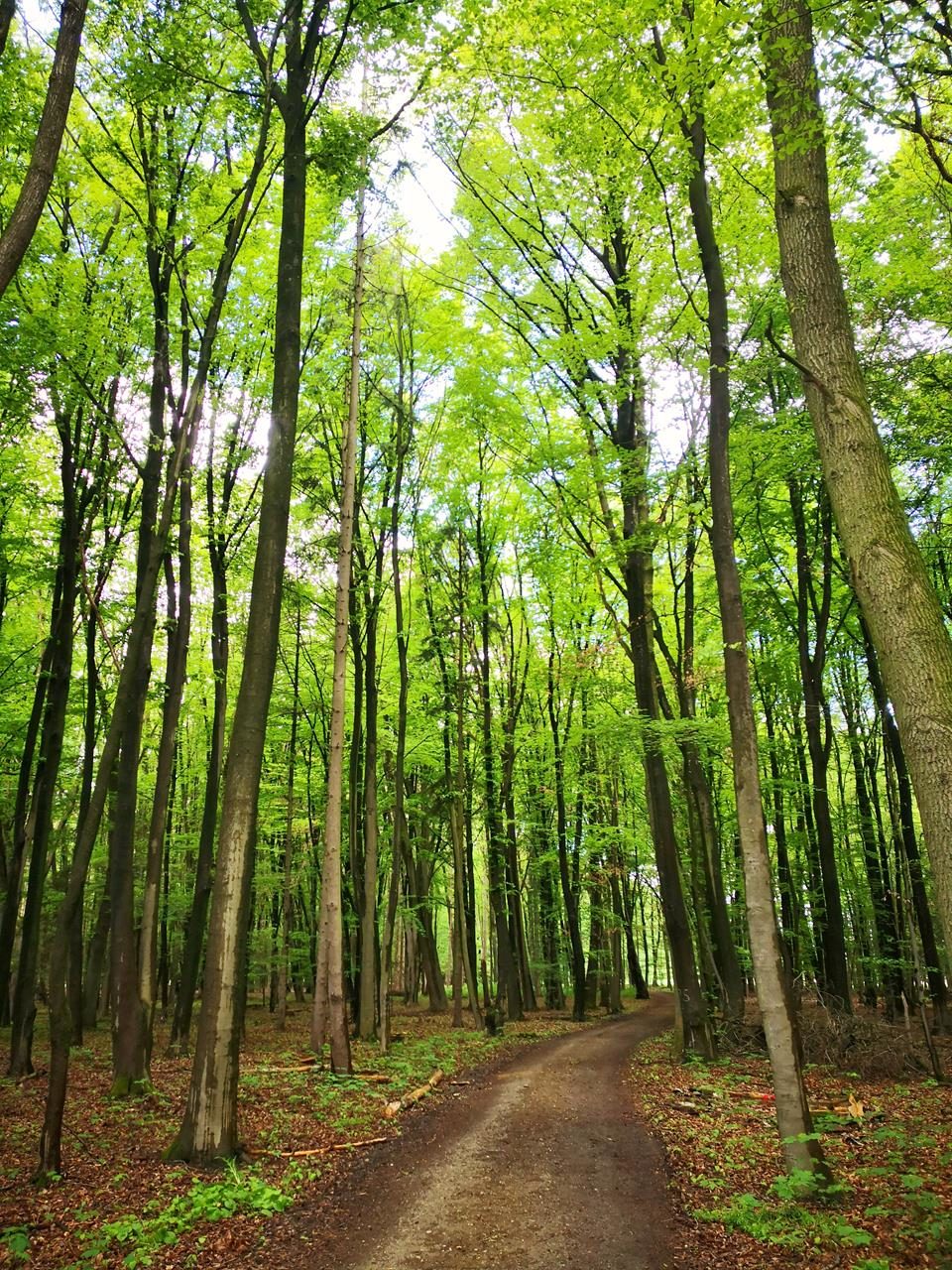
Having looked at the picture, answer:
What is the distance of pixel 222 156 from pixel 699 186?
7.32m

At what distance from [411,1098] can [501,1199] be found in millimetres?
3800

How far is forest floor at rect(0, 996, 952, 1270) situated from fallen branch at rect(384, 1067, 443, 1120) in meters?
0.11

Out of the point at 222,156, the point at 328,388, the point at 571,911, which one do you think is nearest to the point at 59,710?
the point at 328,388

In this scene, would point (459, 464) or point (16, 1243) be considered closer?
point (16, 1243)

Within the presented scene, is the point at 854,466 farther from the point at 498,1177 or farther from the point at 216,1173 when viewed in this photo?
the point at 216,1173

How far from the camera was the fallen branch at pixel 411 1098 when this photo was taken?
838cm

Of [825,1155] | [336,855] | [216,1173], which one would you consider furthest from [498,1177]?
[336,855]

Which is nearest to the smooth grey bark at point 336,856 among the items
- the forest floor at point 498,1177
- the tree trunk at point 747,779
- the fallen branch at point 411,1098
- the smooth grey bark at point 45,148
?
the forest floor at point 498,1177

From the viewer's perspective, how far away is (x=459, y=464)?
18172 mm

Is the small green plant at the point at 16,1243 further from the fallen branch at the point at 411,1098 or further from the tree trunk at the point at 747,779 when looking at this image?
the tree trunk at the point at 747,779

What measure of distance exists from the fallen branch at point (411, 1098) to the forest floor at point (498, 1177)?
0.37 feet

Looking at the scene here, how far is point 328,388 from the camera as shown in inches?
557

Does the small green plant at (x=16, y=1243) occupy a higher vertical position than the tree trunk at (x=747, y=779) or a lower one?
lower

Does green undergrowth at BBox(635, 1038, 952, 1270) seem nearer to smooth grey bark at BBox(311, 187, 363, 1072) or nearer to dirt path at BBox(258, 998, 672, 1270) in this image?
dirt path at BBox(258, 998, 672, 1270)
